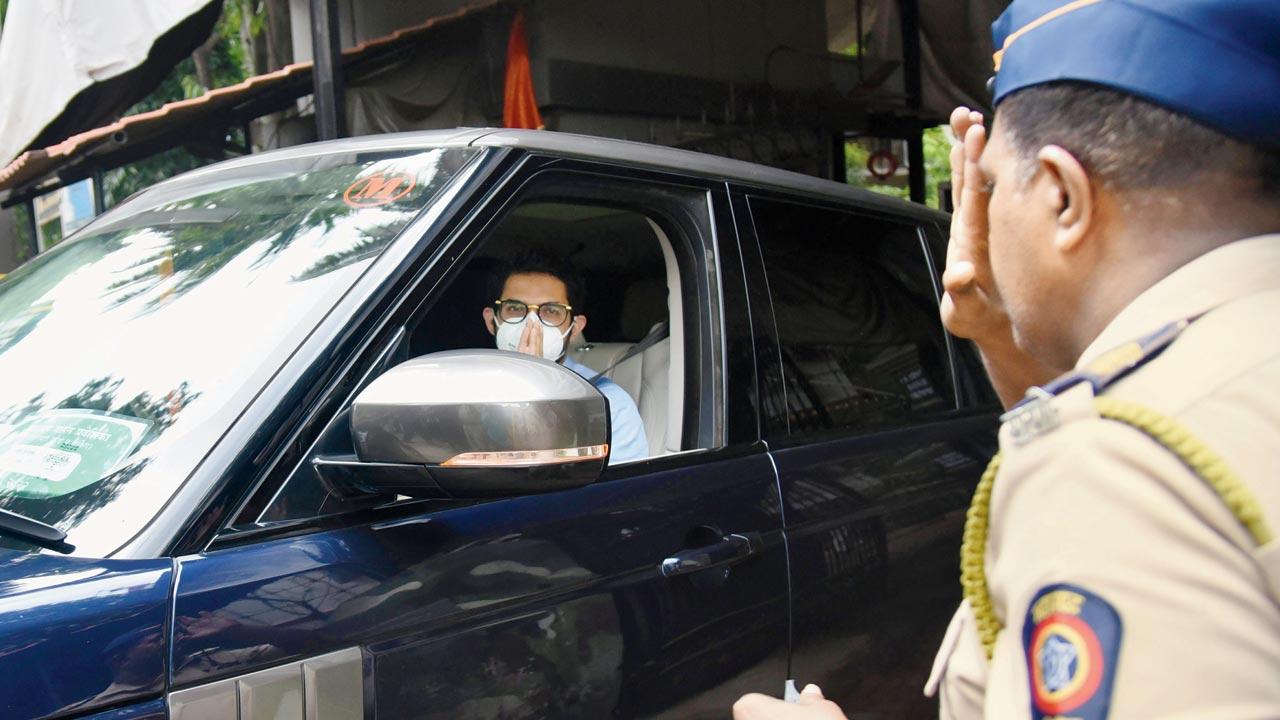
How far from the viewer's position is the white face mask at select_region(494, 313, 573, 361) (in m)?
2.95

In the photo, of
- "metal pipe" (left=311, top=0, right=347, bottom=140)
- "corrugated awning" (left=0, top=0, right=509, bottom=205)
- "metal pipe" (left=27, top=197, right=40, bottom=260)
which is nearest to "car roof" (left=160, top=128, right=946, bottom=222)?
"metal pipe" (left=311, top=0, right=347, bottom=140)

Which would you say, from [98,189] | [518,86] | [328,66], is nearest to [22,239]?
[98,189]

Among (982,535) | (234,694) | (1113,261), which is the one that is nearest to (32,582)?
(234,694)

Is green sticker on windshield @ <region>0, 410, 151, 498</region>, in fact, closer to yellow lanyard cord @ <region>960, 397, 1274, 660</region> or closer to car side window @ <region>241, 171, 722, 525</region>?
car side window @ <region>241, 171, 722, 525</region>

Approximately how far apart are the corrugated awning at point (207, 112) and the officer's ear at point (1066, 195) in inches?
261

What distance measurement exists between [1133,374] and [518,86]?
23.8 ft

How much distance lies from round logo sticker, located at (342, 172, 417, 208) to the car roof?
113 millimetres

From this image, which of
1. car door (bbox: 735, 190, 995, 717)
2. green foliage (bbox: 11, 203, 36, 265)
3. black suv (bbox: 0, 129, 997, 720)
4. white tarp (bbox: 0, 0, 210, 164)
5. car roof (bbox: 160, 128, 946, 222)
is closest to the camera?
black suv (bbox: 0, 129, 997, 720)

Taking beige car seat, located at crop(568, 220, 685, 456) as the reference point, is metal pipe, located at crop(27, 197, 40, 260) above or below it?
above

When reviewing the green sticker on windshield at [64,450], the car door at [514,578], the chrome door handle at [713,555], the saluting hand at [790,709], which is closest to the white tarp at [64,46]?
the car door at [514,578]

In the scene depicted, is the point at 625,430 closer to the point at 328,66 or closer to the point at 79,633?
the point at 79,633

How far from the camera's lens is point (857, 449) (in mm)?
2697

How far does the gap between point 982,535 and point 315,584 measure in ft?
3.30

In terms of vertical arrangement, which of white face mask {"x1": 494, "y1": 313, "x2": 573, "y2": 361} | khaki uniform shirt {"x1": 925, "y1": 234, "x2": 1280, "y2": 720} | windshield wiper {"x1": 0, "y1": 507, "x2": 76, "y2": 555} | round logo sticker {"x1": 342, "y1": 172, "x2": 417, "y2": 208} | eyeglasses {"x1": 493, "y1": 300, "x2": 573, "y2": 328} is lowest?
windshield wiper {"x1": 0, "y1": 507, "x2": 76, "y2": 555}
